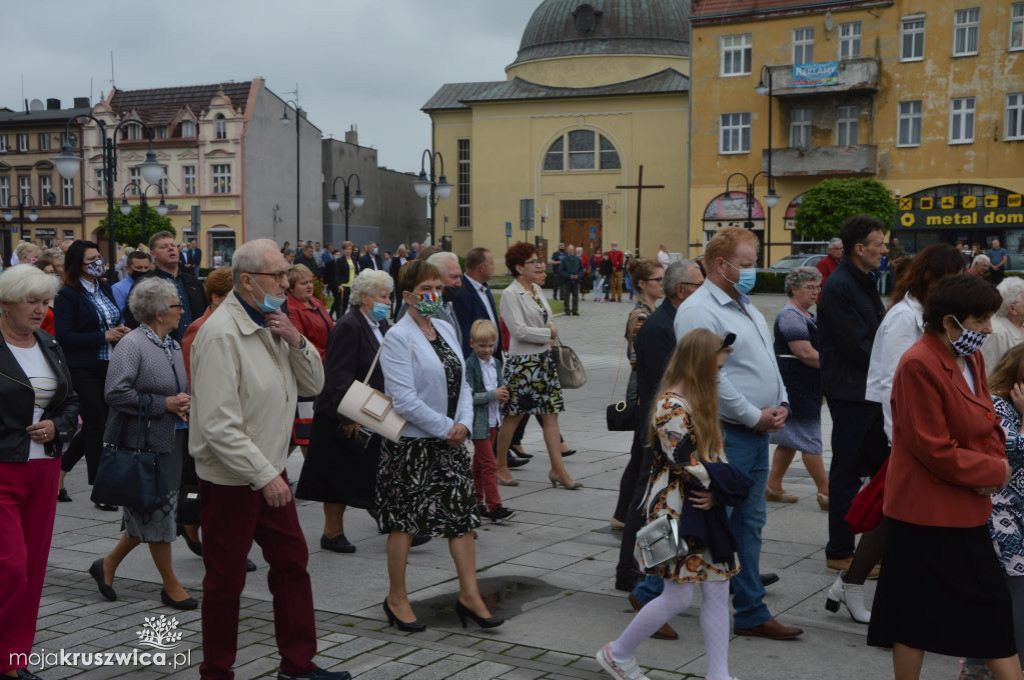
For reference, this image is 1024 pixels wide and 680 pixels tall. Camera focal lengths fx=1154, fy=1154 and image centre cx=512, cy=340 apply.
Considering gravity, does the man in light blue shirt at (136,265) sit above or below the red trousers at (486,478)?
Result: above

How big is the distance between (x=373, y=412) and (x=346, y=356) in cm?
161

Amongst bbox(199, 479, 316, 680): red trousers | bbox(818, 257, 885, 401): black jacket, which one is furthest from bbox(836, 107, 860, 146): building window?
bbox(199, 479, 316, 680): red trousers

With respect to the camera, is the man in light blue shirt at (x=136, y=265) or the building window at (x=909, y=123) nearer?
the man in light blue shirt at (x=136, y=265)

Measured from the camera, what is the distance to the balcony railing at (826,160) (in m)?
50.7

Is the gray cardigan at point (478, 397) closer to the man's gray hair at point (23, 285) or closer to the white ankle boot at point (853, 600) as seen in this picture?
the white ankle boot at point (853, 600)

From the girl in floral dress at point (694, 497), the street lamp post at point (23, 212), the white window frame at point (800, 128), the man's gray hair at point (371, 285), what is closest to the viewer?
the girl in floral dress at point (694, 497)

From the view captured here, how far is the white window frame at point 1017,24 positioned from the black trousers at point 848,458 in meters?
46.5

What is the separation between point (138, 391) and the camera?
6508 millimetres

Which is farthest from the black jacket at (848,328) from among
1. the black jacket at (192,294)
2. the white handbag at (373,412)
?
the black jacket at (192,294)

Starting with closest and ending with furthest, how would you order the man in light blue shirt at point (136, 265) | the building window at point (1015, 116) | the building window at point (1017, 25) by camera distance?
1. the man in light blue shirt at point (136, 265)
2. the building window at point (1017, 25)
3. the building window at point (1015, 116)

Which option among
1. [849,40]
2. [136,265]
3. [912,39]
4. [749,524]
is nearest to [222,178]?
[849,40]

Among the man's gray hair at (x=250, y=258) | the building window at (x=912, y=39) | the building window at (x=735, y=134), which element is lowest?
the man's gray hair at (x=250, y=258)

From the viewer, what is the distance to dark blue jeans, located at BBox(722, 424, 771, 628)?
5805mm

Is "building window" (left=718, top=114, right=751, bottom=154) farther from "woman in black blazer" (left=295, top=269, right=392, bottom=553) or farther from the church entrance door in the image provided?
"woman in black blazer" (left=295, top=269, right=392, bottom=553)
